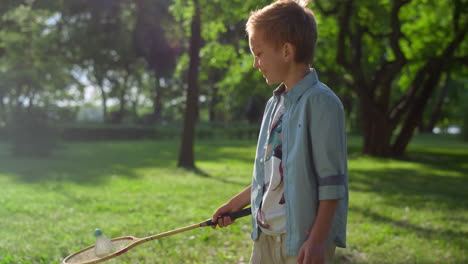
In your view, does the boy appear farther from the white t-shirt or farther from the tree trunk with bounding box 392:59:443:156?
the tree trunk with bounding box 392:59:443:156

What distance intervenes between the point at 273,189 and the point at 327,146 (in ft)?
1.21

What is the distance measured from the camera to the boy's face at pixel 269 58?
225 centimetres

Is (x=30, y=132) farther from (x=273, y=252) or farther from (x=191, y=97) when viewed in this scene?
(x=273, y=252)

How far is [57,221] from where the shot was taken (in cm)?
726

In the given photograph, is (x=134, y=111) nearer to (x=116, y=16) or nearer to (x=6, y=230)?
(x=116, y=16)

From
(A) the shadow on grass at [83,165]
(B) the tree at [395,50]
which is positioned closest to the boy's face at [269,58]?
(A) the shadow on grass at [83,165]

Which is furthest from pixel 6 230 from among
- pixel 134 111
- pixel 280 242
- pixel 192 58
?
pixel 134 111

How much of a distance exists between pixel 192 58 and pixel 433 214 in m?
8.90

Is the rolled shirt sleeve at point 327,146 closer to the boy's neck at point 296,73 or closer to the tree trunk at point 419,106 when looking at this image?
the boy's neck at point 296,73

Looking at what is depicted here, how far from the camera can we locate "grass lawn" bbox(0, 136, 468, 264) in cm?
580

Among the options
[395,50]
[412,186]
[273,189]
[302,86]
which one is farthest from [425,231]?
[395,50]

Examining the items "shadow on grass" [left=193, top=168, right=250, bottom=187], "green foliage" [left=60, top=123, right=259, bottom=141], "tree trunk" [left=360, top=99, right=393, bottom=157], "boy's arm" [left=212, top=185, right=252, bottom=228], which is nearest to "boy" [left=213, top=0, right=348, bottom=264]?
"boy's arm" [left=212, top=185, right=252, bottom=228]

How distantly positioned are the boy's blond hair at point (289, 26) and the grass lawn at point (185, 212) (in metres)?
3.81

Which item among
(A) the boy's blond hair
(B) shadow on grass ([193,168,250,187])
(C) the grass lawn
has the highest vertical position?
(A) the boy's blond hair
